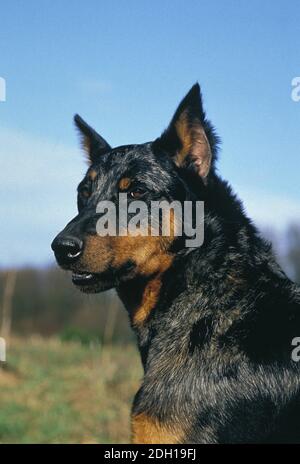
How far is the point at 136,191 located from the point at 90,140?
1200 mm

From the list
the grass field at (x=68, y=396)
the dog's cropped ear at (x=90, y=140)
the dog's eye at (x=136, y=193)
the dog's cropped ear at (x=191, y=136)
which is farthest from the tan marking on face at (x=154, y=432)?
the grass field at (x=68, y=396)

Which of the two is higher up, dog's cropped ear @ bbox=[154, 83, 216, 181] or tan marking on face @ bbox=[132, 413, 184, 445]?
dog's cropped ear @ bbox=[154, 83, 216, 181]

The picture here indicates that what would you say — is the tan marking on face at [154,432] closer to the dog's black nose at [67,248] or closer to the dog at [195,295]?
the dog at [195,295]

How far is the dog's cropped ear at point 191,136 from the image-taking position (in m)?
4.96

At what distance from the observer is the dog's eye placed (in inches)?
196

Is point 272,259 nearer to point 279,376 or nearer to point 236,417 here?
point 279,376

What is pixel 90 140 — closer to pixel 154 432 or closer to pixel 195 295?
pixel 195 295

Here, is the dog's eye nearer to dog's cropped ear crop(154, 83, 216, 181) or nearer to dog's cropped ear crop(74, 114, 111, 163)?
dog's cropped ear crop(154, 83, 216, 181)

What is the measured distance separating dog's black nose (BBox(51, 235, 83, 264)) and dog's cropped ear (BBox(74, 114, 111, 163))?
142cm

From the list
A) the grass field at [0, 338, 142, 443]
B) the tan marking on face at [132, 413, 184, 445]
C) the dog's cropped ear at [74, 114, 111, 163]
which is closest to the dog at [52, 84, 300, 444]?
the tan marking on face at [132, 413, 184, 445]

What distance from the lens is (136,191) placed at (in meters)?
5.02

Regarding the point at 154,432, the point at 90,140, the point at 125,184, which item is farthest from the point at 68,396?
the point at 154,432

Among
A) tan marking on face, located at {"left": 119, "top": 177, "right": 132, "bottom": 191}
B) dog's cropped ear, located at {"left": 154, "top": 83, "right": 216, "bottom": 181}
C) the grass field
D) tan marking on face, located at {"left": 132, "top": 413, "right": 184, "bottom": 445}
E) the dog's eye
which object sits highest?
dog's cropped ear, located at {"left": 154, "top": 83, "right": 216, "bottom": 181}
